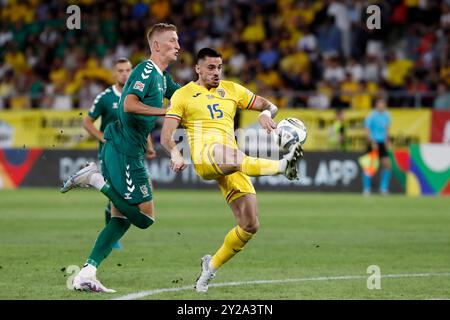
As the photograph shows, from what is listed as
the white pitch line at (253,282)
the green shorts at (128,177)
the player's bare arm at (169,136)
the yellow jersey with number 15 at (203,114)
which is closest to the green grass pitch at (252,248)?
the white pitch line at (253,282)

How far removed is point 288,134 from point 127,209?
5.70ft

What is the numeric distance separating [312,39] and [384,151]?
479 cm

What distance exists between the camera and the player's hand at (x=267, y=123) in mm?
9039

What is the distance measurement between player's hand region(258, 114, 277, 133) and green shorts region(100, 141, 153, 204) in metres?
1.22

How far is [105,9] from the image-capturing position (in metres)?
29.5

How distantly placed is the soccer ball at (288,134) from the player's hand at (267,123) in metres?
0.35

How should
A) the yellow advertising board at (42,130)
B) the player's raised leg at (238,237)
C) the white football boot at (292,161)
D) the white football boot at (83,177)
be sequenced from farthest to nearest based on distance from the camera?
the yellow advertising board at (42,130)
the white football boot at (83,177)
the player's raised leg at (238,237)
the white football boot at (292,161)

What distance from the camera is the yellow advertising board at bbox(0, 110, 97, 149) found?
85.6 feet

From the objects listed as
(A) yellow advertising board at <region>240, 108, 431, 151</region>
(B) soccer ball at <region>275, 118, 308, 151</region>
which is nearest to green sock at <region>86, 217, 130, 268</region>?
(B) soccer ball at <region>275, 118, 308, 151</region>

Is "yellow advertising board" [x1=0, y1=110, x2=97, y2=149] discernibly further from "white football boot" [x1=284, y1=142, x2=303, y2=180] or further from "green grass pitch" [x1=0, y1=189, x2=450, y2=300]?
"white football boot" [x1=284, y1=142, x2=303, y2=180]

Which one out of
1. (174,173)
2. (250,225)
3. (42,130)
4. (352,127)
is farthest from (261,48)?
(250,225)

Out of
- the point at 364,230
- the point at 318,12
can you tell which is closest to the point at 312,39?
the point at 318,12

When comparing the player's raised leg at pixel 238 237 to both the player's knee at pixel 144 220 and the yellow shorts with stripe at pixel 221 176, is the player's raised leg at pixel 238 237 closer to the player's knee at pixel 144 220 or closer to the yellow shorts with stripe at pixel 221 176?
the yellow shorts with stripe at pixel 221 176
